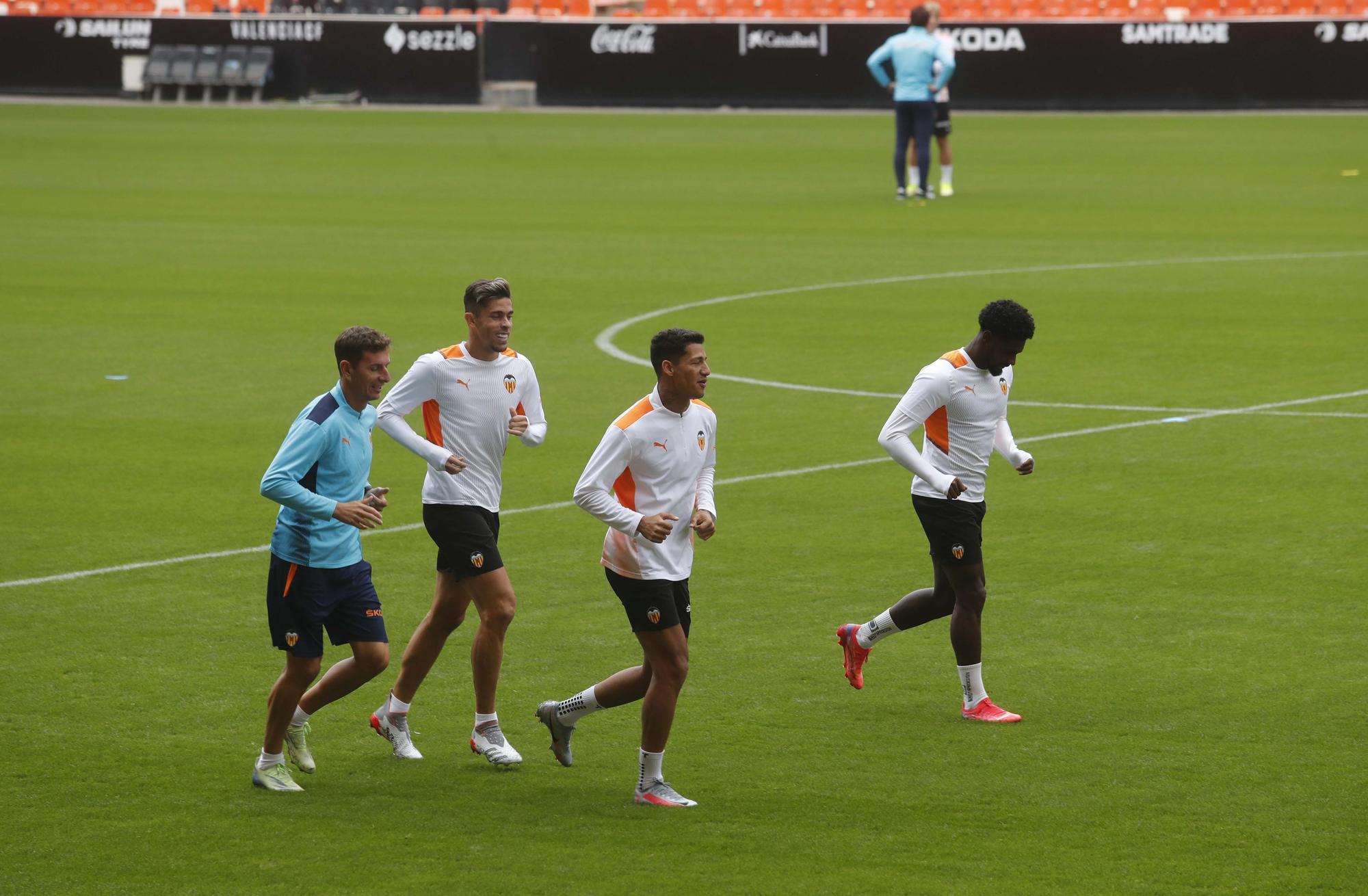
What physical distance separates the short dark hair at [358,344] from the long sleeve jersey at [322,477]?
0.19 m

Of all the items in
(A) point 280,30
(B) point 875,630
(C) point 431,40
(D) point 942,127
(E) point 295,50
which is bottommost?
(B) point 875,630

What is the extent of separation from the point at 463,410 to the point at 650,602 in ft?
4.61

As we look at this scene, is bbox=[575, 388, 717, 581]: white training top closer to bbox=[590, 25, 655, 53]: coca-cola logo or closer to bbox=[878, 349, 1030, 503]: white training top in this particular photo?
bbox=[878, 349, 1030, 503]: white training top

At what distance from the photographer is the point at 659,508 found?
7.07 metres

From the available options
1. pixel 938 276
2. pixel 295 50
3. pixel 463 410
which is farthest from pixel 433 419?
pixel 295 50

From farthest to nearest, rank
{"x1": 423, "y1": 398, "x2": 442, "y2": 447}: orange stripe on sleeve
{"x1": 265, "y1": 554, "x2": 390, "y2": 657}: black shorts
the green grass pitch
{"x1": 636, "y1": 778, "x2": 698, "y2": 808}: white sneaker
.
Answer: {"x1": 423, "y1": 398, "x2": 442, "y2": 447}: orange stripe on sleeve, {"x1": 265, "y1": 554, "x2": 390, "y2": 657}: black shorts, {"x1": 636, "y1": 778, "x2": 698, "y2": 808}: white sneaker, the green grass pitch

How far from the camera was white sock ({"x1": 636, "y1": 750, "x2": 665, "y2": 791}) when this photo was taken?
7020 mm

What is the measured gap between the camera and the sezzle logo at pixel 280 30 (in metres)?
47.7

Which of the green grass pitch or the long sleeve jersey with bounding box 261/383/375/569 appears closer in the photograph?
the green grass pitch

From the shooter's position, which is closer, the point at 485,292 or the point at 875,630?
the point at 485,292

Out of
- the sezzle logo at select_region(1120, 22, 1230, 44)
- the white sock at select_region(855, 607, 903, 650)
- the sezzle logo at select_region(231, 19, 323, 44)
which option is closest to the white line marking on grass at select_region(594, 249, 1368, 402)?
the white sock at select_region(855, 607, 903, 650)

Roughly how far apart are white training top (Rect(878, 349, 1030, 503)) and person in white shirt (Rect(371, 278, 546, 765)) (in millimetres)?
1692

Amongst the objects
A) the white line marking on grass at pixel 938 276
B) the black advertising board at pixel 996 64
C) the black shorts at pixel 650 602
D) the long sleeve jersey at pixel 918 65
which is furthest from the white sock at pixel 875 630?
the black advertising board at pixel 996 64

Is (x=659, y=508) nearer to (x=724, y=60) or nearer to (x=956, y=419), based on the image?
(x=956, y=419)
